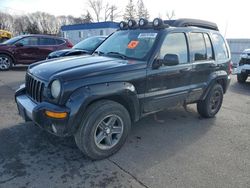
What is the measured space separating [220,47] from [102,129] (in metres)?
3.36

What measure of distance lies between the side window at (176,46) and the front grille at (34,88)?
189 centimetres

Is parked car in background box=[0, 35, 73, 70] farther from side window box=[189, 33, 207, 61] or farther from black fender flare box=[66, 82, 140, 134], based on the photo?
black fender flare box=[66, 82, 140, 134]

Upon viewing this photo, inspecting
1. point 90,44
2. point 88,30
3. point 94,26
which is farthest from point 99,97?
point 88,30

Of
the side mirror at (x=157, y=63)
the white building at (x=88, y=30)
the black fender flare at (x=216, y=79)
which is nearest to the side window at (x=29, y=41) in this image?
the black fender flare at (x=216, y=79)

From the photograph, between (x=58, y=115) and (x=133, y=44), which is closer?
(x=58, y=115)

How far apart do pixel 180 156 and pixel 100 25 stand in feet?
100

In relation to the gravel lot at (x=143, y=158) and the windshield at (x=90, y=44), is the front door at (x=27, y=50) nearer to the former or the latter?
the windshield at (x=90, y=44)

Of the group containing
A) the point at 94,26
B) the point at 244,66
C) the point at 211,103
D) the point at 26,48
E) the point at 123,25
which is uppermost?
the point at 94,26

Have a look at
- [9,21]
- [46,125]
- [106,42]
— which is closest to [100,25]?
[106,42]

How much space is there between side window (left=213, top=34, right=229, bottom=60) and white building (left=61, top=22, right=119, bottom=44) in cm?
2557

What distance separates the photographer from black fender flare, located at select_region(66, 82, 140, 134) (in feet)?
10.0

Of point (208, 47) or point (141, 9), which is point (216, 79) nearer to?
point (208, 47)

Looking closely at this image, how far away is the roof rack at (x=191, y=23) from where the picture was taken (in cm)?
473

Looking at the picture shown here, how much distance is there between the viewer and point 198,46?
4.71m
